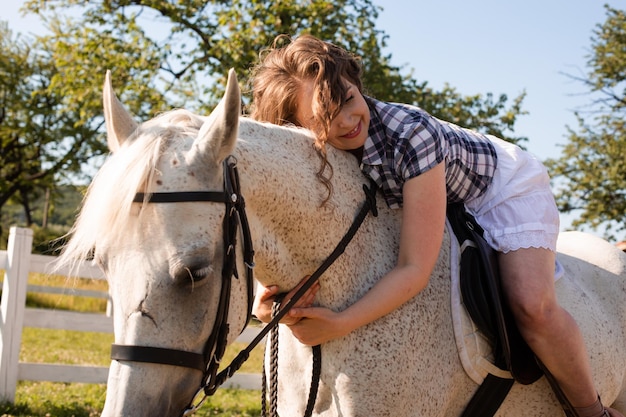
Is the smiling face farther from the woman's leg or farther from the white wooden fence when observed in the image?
the white wooden fence

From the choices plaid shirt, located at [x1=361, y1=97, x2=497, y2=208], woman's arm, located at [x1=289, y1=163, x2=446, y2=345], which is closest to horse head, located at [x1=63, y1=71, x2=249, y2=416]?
woman's arm, located at [x1=289, y1=163, x2=446, y2=345]

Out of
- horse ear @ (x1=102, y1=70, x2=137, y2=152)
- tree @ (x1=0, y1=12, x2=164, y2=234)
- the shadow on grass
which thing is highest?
horse ear @ (x1=102, y1=70, x2=137, y2=152)

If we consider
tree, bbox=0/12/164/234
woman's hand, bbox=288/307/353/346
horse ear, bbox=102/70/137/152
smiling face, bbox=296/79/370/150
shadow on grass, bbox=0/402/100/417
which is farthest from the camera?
tree, bbox=0/12/164/234

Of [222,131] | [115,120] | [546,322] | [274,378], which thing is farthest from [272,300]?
[546,322]

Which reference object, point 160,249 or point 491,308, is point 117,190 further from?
point 491,308

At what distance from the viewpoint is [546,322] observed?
249 centimetres

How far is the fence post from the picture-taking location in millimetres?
6648

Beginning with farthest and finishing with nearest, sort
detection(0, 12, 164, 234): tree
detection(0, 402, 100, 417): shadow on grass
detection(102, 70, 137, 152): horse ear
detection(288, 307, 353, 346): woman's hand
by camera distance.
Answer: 1. detection(0, 12, 164, 234): tree
2. detection(0, 402, 100, 417): shadow on grass
3. detection(288, 307, 353, 346): woman's hand
4. detection(102, 70, 137, 152): horse ear

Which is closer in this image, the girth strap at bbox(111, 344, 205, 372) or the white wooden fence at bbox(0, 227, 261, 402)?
the girth strap at bbox(111, 344, 205, 372)

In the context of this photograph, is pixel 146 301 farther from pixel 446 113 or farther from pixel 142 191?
pixel 446 113

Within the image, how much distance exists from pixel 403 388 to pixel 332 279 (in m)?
0.47

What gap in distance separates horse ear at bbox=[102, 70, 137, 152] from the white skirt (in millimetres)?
1511

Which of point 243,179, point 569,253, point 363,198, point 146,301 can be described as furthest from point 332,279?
point 569,253

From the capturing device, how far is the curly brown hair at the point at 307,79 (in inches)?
98.0
